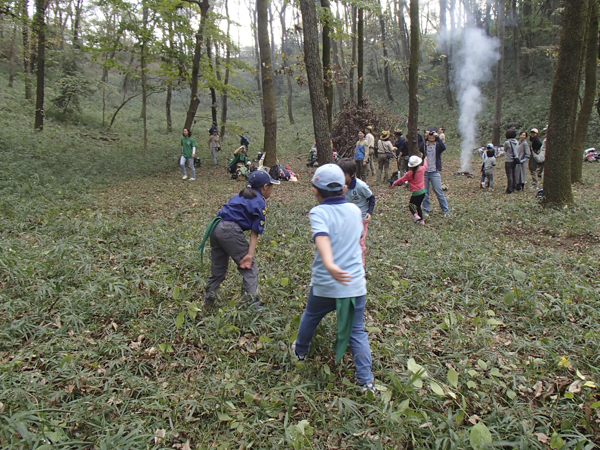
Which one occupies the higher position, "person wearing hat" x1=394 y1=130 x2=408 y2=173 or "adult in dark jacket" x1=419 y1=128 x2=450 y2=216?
"person wearing hat" x1=394 y1=130 x2=408 y2=173

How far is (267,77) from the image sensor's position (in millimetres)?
13102

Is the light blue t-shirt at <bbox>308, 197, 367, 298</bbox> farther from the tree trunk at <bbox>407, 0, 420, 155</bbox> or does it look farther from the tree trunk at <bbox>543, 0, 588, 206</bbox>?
the tree trunk at <bbox>407, 0, 420, 155</bbox>

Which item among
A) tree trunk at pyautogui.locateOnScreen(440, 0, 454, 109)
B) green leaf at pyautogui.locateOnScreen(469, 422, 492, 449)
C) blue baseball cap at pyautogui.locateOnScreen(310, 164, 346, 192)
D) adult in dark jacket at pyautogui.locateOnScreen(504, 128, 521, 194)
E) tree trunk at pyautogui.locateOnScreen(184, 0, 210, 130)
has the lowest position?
green leaf at pyautogui.locateOnScreen(469, 422, 492, 449)

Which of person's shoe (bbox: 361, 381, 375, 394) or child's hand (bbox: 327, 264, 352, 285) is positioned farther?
person's shoe (bbox: 361, 381, 375, 394)

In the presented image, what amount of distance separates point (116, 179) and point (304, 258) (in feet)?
30.6

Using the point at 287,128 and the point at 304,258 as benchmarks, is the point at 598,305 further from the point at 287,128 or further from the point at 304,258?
the point at 287,128

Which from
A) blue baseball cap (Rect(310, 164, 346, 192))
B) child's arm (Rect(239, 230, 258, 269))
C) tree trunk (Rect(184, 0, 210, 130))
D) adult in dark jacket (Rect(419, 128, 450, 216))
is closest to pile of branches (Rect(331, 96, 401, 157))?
tree trunk (Rect(184, 0, 210, 130))

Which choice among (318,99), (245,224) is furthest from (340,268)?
(318,99)

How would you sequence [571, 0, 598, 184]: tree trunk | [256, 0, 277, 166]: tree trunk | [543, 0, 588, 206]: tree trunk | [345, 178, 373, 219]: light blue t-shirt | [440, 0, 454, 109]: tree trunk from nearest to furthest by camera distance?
[345, 178, 373, 219]: light blue t-shirt → [543, 0, 588, 206]: tree trunk → [571, 0, 598, 184]: tree trunk → [256, 0, 277, 166]: tree trunk → [440, 0, 454, 109]: tree trunk

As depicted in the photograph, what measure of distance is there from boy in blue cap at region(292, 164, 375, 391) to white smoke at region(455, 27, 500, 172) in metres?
20.6

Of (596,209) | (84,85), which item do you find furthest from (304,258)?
(84,85)

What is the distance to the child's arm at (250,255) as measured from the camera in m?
3.93

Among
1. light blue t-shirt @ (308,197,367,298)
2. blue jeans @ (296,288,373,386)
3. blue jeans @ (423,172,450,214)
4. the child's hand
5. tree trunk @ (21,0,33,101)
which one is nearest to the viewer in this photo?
the child's hand

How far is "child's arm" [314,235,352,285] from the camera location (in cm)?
260
